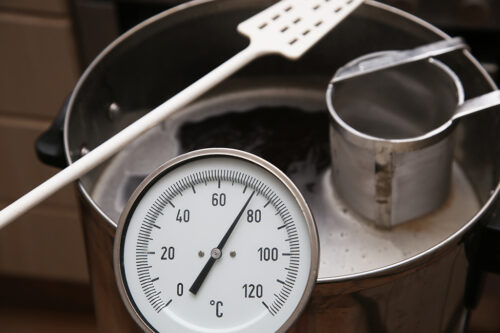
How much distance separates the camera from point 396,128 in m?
0.84

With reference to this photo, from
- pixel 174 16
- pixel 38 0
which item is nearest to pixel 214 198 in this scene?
pixel 174 16

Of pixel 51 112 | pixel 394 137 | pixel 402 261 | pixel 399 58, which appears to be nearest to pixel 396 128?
pixel 394 137

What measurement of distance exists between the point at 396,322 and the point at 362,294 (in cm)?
6

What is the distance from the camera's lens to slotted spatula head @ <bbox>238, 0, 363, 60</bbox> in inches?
28.1

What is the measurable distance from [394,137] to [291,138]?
0.39 feet

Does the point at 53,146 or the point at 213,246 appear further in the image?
the point at 53,146

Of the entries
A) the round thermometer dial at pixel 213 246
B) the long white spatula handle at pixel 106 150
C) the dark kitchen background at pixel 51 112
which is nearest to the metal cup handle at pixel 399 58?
the long white spatula handle at pixel 106 150

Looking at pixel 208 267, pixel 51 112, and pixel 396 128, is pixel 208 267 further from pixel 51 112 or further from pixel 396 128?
pixel 51 112

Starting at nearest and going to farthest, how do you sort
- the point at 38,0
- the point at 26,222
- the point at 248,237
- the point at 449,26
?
the point at 248,237
the point at 449,26
the point at 38,0
the point at 26,222

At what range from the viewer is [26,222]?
156 cm

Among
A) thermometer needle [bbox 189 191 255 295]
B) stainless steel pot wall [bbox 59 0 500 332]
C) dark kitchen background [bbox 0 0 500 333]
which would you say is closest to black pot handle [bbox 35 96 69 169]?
stainless steel pot wall [bbox 59 0 500 332]

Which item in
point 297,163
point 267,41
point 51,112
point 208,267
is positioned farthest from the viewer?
point 51,112

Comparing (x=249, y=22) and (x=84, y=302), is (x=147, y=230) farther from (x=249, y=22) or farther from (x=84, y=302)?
(x=84, y=302)

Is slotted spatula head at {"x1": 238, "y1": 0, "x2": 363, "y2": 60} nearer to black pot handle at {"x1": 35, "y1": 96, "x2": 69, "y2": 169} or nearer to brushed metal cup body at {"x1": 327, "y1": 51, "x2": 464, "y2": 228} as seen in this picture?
brushed metal cup body at {"x1": 327, "y1": 51, "x2": 464, "y2": 228}
